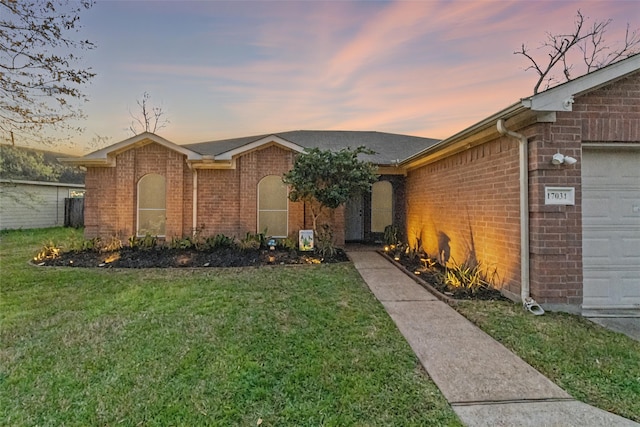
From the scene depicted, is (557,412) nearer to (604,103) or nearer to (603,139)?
(603,139)

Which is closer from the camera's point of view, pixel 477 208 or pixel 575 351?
pixel 575 351

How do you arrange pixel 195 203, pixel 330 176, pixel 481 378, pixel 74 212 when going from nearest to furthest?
pixel 481 378 < pixel 330 176 < pixel 195 203 < pixel 74 212

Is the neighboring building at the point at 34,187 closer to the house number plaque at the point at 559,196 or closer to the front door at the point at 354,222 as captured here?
the front door at the point at 354,222

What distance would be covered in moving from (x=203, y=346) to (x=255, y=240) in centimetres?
593

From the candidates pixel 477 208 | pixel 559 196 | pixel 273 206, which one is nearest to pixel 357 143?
pixel 273 206

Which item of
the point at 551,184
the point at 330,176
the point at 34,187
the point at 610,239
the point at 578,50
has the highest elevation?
the point at 578,50

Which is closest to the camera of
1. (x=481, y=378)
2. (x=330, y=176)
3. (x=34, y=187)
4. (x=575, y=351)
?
(x=481, y=378)

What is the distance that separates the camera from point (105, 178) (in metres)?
9.84

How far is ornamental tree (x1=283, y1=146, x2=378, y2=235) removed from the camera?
809 cm

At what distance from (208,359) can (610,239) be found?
591 centimetres

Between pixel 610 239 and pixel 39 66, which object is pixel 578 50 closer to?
pixel 610 239

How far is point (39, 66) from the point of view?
5668mm

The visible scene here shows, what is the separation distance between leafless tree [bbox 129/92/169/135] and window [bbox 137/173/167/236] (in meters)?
12.6

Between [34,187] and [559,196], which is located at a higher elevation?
[34,187]
